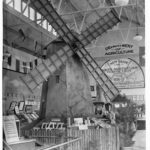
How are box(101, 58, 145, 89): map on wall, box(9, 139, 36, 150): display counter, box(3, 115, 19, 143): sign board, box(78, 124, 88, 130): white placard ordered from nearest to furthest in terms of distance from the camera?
1. box(3, 115, 19, 143): sign board
2. box(9, 139, 36, 150): display counter
3. box(101, 58, 145, 89): map on wall
4. box(78, 124, 88, 130): white placard

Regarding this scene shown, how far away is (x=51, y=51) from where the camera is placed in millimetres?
5113

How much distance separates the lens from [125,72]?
3824 millimetres

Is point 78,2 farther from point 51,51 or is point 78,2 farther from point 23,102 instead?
point 23,102

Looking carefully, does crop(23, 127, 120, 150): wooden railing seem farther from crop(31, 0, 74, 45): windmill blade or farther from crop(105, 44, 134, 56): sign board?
crop(31, 0, 74, 45): windmill blade

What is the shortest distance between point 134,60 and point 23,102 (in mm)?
1809

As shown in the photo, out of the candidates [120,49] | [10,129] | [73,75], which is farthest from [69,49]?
[10,129]

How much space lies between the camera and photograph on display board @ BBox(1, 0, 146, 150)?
3598mm

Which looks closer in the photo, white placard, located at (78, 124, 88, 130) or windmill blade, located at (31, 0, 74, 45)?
white placard, located at (78, 124, 88, 130)

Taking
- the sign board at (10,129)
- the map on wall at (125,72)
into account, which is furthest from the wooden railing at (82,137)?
the map on wall at (125,72)

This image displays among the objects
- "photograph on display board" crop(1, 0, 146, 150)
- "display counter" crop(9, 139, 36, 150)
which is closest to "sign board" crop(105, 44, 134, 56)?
"photograph on display board" crop(1, 0, 146, 150)

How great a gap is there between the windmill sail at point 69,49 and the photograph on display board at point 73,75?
0.05 feet

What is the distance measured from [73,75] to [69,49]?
0.54 metres

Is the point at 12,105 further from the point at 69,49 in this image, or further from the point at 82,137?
the point at 69,49

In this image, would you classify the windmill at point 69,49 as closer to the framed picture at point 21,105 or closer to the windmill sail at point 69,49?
the windmill sail at point 69,49
